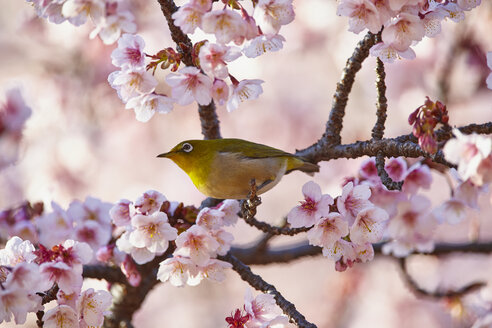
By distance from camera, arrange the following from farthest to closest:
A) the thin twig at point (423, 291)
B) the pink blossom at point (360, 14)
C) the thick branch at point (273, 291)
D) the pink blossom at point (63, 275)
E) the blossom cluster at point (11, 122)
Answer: the blossom cluster at point (11, 122)
the thin twig at point (423, 291)
the thick branch at point (273, 291)
the pink blossom at point (63, 275)
the pink blossom at point (360, 14)

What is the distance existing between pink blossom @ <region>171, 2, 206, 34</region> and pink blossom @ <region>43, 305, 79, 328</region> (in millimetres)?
1230

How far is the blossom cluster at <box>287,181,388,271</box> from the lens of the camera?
7.77 ft

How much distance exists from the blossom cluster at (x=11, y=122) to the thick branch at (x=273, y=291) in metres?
1.89

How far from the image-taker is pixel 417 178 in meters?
3.13

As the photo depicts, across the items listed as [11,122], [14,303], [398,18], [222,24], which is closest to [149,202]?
[14,303]

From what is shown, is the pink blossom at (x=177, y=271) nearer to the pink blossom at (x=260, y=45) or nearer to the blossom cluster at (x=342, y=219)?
the blossom cluster at (x=342, y=219)

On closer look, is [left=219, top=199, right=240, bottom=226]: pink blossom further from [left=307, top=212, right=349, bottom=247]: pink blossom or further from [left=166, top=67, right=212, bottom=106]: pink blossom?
[left=166, top=67, right=212, bottom=106]: pink blossom

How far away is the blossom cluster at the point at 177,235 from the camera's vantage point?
2480mm

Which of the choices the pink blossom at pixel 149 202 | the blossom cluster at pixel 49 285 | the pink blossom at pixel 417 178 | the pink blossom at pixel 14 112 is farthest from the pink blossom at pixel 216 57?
the pink blossom at pixel 14 112

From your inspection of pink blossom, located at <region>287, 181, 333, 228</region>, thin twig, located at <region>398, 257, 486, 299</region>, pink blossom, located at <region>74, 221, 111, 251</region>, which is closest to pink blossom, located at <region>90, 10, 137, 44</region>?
pink blossom, located at <region>287, 181, 333, 228</region>

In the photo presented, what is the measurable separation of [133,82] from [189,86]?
0.24m

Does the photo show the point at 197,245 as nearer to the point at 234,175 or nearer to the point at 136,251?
the point at 136,251

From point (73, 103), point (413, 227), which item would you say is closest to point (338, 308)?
point (73, 103)

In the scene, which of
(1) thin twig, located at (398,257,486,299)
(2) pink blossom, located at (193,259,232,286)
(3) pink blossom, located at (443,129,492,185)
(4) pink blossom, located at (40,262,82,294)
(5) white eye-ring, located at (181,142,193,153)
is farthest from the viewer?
(1) thin twig, located at (398,257,486,299)
